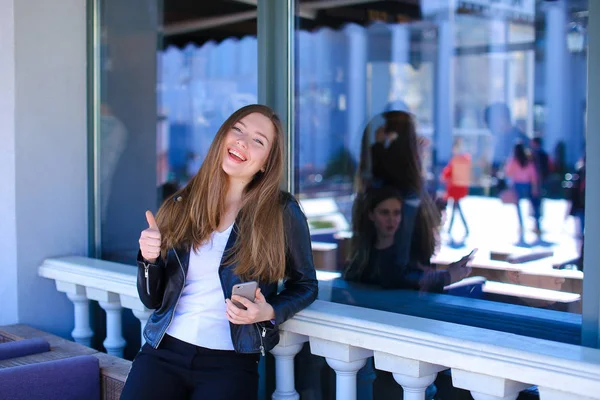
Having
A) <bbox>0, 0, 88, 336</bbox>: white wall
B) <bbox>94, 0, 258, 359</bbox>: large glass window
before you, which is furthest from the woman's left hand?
<bbox>0, 0, 88, 336</bbox>: white wall

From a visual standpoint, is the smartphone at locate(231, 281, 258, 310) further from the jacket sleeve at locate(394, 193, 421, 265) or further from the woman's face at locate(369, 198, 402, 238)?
the woman's face at locate(369, 198, 402, 238)

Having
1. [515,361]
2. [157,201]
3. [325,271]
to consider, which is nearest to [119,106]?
[157,201]

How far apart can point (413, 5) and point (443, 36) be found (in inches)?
60.4

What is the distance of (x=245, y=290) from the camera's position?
1740mm

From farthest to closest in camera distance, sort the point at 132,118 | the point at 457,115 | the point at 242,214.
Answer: the point at 457,115 < the point at 132,118 < the point at 242,214

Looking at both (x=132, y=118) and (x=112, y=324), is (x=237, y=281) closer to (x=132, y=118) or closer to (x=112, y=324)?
(x=112, y=324)

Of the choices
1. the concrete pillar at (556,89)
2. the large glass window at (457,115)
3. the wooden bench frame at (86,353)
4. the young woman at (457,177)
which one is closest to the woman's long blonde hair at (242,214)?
the wooden bench frame at (86,353)

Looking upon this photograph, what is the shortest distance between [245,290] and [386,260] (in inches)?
54.6

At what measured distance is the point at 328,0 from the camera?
552 centimetres

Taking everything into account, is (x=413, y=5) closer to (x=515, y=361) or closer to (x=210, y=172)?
(x=210, y=172)

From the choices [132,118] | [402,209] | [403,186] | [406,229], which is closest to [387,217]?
[402,209]

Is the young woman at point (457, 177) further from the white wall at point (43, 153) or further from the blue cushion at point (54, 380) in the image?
the blue cushion at point (54, 380)

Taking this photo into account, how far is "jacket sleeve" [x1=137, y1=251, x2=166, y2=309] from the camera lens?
1947 mm

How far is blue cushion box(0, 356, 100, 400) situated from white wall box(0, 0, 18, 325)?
82cm
